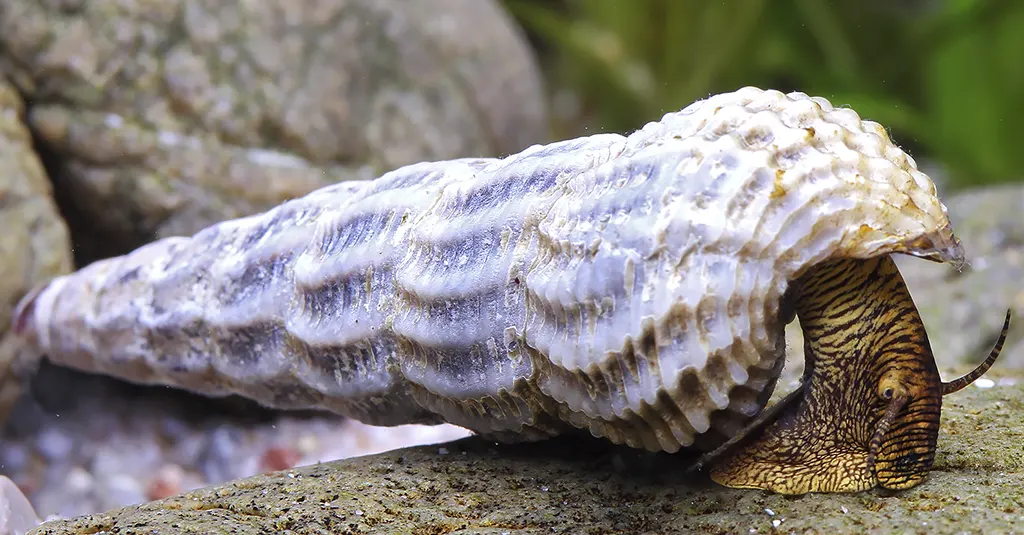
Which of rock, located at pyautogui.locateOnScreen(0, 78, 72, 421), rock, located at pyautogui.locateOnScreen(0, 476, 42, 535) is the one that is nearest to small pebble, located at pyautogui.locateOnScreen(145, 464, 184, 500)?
rock, located at pyautogui.locateOnScreen(0, 78, 72, 421)

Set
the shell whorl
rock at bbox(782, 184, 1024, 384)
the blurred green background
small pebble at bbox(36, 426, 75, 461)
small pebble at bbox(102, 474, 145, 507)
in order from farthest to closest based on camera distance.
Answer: the blurred green background → rock at bbox(782, 184, 1024, 384) → small pebble at bbox(36, 426, 75, 461) → small pebble at bbox(102, 474, 145, 507) → the shell whorl

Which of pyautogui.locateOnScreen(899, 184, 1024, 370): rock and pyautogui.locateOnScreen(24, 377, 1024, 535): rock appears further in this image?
pyautogui.locateOnScreen(899, 184, 1024, 370): rock

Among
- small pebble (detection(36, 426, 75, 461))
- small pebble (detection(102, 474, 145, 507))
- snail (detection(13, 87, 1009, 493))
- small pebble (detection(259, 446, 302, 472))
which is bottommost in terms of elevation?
small pebble (detection(102, 474, 145, 507))

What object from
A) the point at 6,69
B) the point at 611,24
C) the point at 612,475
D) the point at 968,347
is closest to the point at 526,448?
the point at 612,475

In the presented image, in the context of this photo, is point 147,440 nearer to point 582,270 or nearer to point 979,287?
point 582,270

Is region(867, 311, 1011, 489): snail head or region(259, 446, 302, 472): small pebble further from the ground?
region(867, 311, 1011, 489): snail head

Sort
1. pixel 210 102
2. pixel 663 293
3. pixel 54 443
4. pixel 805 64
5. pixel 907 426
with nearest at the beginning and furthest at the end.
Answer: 1. pixel 663 293
2. pixel 907 426
3. pixel 54 443
4. pixel 210 102
5. pixel 805 64

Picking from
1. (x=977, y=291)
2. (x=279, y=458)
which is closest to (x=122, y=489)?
(x=279, y=458)

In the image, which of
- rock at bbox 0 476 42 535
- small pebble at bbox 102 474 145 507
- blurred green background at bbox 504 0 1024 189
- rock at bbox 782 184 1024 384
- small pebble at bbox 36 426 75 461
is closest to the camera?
rock at bbox 0 476 42 535

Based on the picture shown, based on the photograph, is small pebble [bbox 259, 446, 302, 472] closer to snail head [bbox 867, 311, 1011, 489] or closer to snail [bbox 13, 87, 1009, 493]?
snail [bbox 13, 87, 1009, 493]
